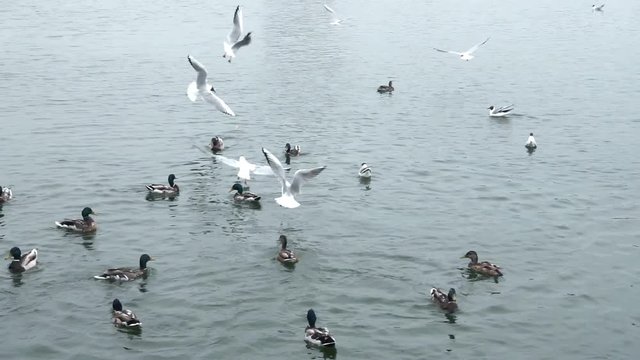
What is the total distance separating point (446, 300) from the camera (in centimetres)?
2130

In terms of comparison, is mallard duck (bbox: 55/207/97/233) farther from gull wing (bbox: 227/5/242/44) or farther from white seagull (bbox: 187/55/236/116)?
gull wing (bbox: 227/5/242/44)

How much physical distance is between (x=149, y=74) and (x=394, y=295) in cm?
3481

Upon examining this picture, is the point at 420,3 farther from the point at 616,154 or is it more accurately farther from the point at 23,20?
the point at 616,154

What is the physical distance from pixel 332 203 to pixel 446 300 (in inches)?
360

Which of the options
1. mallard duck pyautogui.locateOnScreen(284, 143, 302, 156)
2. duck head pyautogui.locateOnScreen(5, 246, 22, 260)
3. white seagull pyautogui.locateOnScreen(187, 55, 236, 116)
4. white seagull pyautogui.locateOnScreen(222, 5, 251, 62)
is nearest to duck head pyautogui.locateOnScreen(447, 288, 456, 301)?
white seagull pyautogui.locateOnScreen(187, 55, 236, 116)

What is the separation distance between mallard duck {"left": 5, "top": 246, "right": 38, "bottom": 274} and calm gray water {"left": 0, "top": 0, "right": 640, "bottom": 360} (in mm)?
307

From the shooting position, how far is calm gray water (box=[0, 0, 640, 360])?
67.8 feet

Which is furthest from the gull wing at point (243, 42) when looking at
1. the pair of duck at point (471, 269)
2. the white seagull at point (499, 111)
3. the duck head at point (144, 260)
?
the white seagull at point (499, 111)

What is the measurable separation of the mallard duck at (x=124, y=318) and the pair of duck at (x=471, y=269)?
7269 mm

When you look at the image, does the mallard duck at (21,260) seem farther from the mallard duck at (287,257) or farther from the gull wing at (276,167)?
the gull wing at (276,167)

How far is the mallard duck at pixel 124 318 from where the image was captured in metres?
20.0

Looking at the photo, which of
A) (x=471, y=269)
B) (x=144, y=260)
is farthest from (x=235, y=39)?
(x=471, y=269)

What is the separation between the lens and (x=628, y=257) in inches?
995

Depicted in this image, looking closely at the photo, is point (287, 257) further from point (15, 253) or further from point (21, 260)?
point (15, 253)
